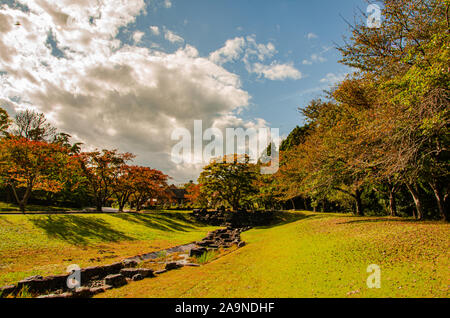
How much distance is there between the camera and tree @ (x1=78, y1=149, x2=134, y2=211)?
26797 millimetres

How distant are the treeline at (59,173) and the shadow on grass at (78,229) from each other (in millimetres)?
3953

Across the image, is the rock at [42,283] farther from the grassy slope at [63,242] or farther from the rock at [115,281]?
the rock at [115,281]

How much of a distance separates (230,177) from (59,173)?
69.2 feet

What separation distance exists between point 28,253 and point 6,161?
1176 cm

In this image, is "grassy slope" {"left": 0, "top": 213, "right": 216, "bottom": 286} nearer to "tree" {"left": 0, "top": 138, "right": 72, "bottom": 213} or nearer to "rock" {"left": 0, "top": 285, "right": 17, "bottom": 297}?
"rock" {"left": 0, "top": 285, "right": 17, "bottom": 297}

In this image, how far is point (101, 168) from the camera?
2730cm

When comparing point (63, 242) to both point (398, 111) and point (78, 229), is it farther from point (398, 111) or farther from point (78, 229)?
point (398, 111)

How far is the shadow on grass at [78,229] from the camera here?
557 inches

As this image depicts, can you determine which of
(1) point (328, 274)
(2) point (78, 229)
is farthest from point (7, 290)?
(2) point (78, 229)

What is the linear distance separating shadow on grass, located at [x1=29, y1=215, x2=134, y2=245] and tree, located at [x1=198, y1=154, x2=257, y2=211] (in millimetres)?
17001

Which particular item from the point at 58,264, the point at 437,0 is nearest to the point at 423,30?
the point at 437,0

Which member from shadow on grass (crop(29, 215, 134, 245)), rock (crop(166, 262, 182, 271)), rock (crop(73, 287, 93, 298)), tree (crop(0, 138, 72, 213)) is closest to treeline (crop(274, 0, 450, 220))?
rock (crop(166, 262, 182, 271))
